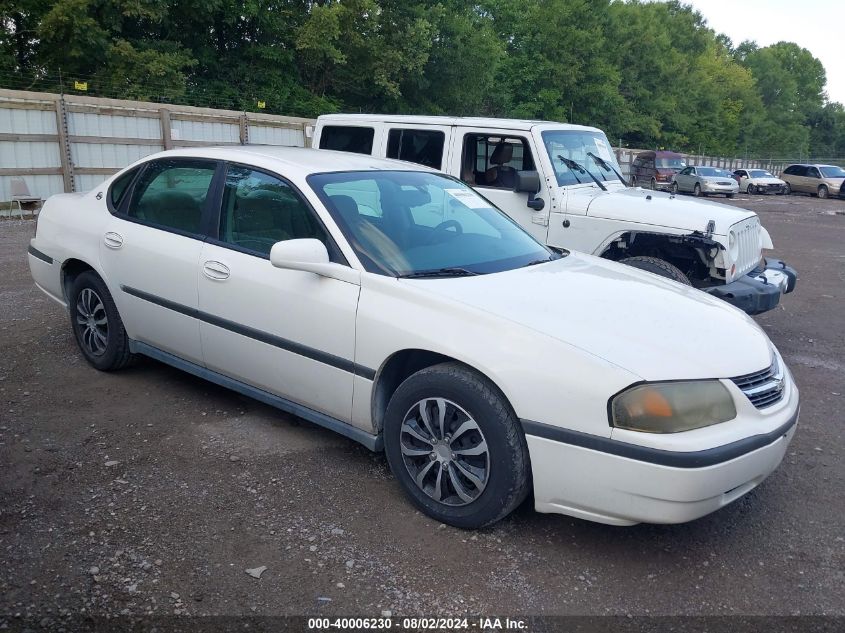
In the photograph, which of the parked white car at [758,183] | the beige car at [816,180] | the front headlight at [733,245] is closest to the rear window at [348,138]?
the front headlight at [733,245]

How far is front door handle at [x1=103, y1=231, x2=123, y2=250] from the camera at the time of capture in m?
4.84

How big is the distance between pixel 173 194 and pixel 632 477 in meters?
3.28

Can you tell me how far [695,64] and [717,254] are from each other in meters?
75.6

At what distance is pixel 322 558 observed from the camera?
10.3 ft

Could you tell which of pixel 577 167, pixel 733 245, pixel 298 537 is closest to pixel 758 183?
pixel 577 167

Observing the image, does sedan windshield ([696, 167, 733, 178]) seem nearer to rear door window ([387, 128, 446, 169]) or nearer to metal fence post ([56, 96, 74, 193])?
metal fence post ([56, 96, 74, 193])

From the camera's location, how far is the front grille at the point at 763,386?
3.20 m

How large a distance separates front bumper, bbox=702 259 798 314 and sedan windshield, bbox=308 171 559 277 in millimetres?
2275

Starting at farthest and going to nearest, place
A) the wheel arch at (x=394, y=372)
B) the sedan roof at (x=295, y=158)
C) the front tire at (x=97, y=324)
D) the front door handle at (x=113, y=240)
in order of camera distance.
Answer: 1. the front tire at (x=97, y=324)
2. the front door handle at (x=113, y=240)
3. the sedan roof at (x=295, y=158)
4. the wheel arch at (x=394, y=372)

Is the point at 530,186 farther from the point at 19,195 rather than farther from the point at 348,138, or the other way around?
the point at 19,195

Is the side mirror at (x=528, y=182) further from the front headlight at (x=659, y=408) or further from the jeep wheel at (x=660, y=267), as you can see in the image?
the front headlight at (x=659, y=408)

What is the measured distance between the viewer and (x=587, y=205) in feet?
22.1

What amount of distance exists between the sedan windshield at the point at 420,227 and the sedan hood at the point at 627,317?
0.69 ft

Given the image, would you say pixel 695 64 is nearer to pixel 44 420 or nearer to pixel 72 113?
pixel 72 113
